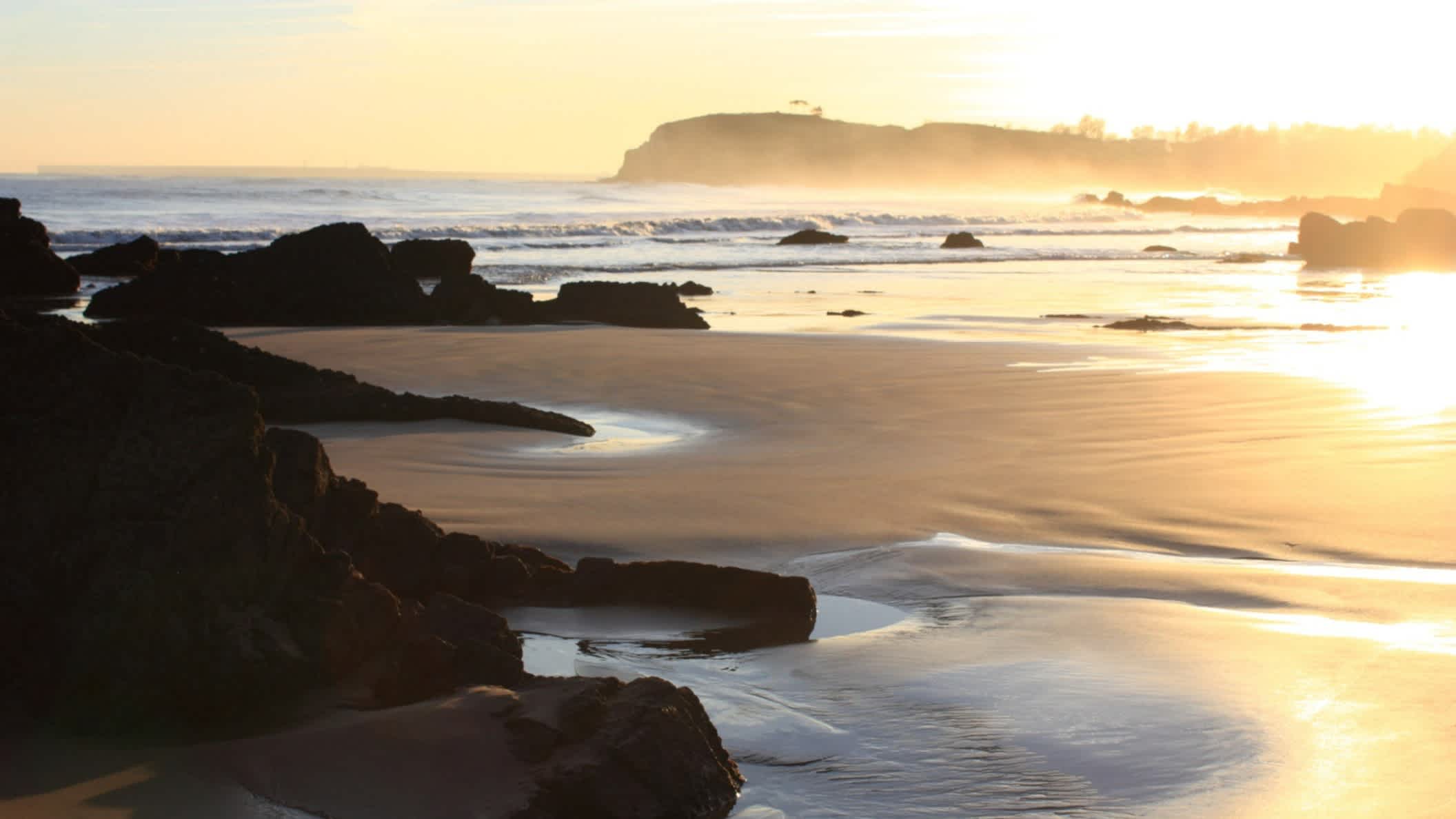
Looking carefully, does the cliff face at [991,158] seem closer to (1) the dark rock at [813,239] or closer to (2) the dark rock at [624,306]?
(1) the dark rock at [813,239]

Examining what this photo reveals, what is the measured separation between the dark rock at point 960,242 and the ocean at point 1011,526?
18110 mm

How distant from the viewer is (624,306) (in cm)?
1420

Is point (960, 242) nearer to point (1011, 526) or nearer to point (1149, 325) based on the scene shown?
point (1149, 325)

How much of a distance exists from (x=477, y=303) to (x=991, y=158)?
15467 cm

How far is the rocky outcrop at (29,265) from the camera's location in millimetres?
17859

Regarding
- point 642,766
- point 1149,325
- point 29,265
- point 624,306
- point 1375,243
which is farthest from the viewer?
point 1375,243

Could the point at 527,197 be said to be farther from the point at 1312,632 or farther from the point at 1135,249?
the point at 1312,632

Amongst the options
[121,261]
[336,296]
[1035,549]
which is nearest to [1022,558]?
[1035,549]

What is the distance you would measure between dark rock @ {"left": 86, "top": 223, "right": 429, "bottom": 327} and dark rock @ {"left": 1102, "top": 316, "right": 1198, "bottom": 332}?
695 cm

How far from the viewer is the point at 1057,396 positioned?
8.76 metres

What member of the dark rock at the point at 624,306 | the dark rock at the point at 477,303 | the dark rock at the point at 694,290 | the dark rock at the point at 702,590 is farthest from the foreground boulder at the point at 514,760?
the dark rock at the point at 694,290

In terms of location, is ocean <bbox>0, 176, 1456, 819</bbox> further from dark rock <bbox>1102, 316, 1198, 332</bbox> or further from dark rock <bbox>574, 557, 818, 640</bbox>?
dark rock <bbox>1102, 316, 1198, 332</bbox>

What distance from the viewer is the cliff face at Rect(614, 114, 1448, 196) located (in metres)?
153

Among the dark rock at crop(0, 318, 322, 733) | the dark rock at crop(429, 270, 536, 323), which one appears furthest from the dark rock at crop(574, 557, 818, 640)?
the dark rock at crop(429, 270, 536, 323)
